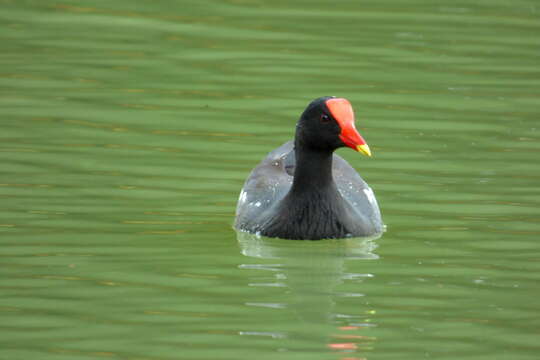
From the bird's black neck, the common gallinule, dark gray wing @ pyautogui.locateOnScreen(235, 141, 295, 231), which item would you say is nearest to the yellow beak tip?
the common gallinule

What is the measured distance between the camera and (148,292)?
9422mm

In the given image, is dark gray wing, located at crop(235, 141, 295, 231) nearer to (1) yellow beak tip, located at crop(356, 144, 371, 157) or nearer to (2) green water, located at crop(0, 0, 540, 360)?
(2) green water, located at crop(0, 0, 540, 360)

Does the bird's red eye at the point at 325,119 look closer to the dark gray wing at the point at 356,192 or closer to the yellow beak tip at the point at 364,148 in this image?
the yellow beak tip at the point at 364,148

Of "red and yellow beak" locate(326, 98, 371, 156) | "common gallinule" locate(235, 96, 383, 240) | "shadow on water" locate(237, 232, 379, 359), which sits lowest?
"shadow on water" locate(237, 232, 379, 359)

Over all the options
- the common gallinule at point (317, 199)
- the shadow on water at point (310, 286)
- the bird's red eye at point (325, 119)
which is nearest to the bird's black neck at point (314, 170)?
the common gallinule at point (317, 199)

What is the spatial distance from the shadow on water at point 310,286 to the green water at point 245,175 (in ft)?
0.08

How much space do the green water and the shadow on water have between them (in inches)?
0.9

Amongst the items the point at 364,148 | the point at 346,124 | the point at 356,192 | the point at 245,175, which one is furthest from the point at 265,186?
the point at 364,148

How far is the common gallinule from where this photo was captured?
36.1 ft

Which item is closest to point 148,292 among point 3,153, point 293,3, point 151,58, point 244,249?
point 244,249

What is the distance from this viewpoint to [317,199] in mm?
11227

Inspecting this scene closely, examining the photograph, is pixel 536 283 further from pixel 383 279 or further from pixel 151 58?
pixel 151 58

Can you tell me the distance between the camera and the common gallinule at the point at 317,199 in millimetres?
11000

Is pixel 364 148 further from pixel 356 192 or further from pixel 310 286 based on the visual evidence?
pixel 310 286
